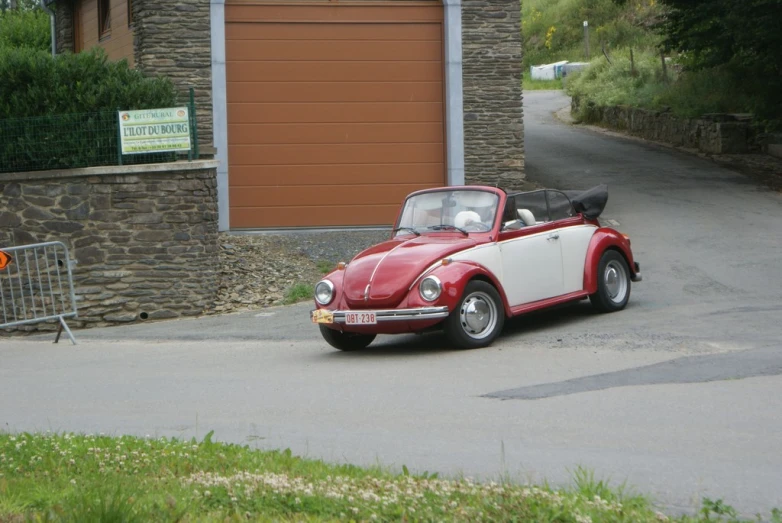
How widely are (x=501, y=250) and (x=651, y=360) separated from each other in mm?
2295

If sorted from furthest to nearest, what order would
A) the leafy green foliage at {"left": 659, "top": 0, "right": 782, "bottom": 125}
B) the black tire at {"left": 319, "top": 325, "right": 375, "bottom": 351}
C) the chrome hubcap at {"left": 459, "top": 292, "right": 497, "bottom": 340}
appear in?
the leafy green foliage at {"left": 659, "top": 0, "right": 782, "bottom": 125} < the black tire at {"left": 319, "top": 325, "right": 375, "bottom": 351} < the chrome hubcap at {"left": 459, "top": 292, "right": 497, "bottom": 340}

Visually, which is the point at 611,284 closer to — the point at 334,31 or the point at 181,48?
the point at 334,31

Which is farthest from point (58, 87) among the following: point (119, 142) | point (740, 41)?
point (740, 41)

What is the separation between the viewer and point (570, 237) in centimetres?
1243

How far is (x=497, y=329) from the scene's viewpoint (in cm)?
1114

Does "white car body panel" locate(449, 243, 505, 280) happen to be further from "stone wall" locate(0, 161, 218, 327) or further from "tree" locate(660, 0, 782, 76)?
"tree" locate(660, 0, 782, 76)

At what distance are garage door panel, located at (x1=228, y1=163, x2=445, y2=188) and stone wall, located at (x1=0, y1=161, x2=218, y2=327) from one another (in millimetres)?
4336

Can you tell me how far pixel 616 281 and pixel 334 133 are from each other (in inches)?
360

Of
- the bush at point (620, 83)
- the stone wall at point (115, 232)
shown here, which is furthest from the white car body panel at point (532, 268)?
the bush at point (620, 83)

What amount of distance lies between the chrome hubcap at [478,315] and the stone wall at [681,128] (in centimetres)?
1820

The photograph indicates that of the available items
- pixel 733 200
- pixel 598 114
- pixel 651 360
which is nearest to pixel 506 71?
pixel 733 200

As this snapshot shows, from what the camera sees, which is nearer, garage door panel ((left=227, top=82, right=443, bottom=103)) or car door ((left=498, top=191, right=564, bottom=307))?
car door ((left=498, top=191, right=564, bottom=307))

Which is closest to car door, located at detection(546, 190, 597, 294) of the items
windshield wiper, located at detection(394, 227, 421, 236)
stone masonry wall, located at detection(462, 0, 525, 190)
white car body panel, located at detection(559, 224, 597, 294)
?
white car body panel, located at detection(559, 224, 597, 294)

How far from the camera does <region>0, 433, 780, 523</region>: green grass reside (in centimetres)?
476
